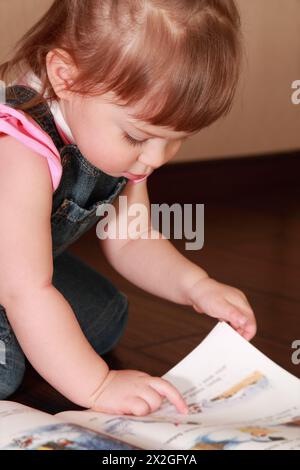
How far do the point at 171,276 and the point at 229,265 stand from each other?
607mm

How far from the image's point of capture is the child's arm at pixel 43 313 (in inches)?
29.0

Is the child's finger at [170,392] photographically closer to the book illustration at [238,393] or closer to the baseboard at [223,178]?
the book illustration at [238,393]

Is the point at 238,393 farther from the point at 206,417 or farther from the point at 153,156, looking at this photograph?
the point at 153,156

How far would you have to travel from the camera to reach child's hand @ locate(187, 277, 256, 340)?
0.87m

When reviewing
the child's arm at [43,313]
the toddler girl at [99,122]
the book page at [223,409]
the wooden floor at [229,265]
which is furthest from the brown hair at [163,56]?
the wooden floor at [229,265]

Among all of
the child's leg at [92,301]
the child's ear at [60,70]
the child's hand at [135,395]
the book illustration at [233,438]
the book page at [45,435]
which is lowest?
the child's leg at [92,301]

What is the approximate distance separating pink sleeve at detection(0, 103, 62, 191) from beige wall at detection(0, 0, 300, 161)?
137 centimetres

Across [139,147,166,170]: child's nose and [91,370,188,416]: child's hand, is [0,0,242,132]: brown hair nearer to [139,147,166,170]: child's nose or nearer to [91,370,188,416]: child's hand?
[139,147,166,170]: child's nose

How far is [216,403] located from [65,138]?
0.35 m

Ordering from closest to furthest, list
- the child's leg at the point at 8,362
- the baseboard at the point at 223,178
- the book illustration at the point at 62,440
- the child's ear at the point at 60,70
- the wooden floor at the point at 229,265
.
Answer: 1. the book illustration at the point at 62,440
2. the child's ear at the point at 60,70
3. the child's leg at the point at 8,362
4. the wooden floor at the point at 229,265
5. the baseboard at the point at 223,178

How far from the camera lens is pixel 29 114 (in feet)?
2.98

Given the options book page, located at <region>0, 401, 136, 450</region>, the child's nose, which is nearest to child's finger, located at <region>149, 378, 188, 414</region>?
book page, located at <region>0, 401, 136, 450</region>

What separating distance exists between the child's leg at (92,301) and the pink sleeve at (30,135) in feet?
1.05
